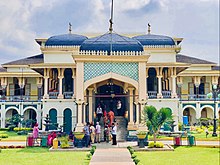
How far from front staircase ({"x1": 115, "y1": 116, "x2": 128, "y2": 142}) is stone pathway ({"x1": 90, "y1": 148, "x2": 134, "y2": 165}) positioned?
200 inches

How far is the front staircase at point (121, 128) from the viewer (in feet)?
71.7

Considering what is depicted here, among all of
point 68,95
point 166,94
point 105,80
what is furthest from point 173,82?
point 105,80

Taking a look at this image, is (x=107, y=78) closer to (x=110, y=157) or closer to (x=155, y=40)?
(x=110, y=157)

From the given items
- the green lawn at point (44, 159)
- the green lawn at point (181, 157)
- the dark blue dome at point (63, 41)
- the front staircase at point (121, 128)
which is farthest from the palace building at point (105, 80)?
the green lawn at point (44, 159)

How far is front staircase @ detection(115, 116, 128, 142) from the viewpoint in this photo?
2185 cm

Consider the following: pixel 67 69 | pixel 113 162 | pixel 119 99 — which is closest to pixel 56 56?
pixel 67 69

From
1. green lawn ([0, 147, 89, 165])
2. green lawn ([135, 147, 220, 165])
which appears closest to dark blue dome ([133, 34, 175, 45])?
green lawn ([135, 147, 220, 165])

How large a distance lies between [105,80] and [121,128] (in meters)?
4.01

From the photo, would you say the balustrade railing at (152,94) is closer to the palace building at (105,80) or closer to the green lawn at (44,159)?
the palace building at (105,80)

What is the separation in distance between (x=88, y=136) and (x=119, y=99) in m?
11.2

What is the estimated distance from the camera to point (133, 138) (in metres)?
21.0

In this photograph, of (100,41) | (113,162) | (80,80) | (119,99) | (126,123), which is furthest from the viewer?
(119,99)

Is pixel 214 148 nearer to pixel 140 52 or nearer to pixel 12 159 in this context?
pixel 140 52

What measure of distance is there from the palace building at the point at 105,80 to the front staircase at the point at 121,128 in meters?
0.34
